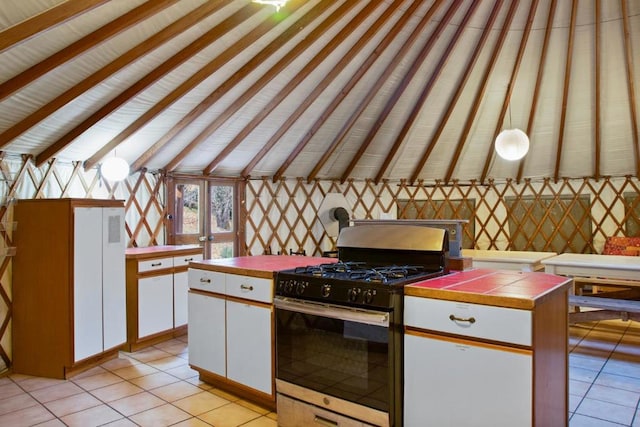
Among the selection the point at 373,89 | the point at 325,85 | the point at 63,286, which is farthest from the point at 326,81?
the point at 63,286

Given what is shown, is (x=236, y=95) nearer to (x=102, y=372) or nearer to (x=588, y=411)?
(x=102, y=372)

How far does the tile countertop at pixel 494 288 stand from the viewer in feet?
5.37

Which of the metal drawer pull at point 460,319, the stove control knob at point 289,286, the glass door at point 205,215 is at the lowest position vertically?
the metal drawer pull at point 460,319

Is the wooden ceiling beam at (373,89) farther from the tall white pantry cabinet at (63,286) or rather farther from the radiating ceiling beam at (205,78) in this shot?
the tall white pantry cabinet at (63,286)

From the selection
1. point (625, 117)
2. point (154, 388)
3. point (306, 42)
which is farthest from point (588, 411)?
point (625, 117)

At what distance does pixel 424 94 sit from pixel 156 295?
3.47m

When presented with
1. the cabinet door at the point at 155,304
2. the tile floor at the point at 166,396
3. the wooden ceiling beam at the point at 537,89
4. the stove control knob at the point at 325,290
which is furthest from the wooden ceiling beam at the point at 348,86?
the tile floor at the point at 166,396

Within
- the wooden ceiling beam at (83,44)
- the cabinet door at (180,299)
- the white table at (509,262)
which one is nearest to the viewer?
the wooden ceiling beam at (83,44)

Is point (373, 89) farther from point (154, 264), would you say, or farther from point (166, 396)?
point (166, 396)

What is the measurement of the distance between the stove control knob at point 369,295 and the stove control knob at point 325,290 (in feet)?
0.66

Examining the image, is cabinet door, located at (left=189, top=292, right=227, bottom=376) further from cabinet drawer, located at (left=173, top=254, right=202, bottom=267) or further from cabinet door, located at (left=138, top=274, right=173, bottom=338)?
cabinet drawer, located at (left=173, top=254, right=202, bottom=267)

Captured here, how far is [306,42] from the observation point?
11.1 ft

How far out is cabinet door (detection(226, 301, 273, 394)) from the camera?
7.97 feet

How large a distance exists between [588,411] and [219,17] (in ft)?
10.6
